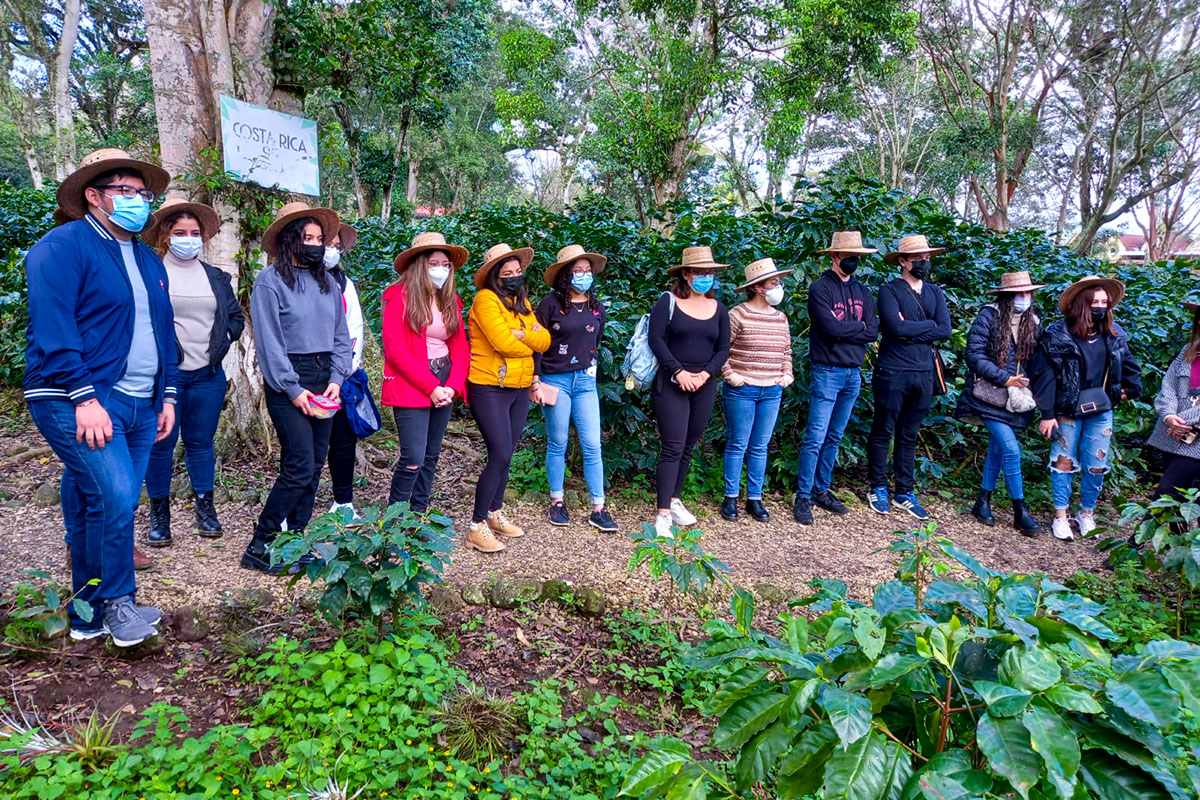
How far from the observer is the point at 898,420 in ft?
17.9

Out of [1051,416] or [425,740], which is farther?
[1051,416]

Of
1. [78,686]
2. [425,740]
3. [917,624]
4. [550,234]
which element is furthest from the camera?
[550,234]

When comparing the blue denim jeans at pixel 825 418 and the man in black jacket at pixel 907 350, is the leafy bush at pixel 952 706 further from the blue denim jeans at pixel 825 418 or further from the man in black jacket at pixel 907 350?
the man in black jacket at pixel 907 350

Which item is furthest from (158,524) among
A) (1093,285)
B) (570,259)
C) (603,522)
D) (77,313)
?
(1093,285)

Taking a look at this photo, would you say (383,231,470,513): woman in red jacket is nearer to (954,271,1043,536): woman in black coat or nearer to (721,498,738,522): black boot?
(721,498,738,522): black boot

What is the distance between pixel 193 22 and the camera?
459 centimetres

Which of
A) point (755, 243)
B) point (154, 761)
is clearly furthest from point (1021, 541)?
point (154, 761)

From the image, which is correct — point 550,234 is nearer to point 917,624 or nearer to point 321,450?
point 321,450

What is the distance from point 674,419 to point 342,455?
207cm

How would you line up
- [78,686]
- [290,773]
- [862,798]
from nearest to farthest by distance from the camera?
[862,798]
[290,773]
[78,686]

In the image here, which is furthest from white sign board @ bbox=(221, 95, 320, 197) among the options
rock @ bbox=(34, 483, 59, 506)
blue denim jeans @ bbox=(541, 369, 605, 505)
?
rock @ bbox=(34, 483, 59, 506)

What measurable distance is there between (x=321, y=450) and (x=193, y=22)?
3045 millimetres

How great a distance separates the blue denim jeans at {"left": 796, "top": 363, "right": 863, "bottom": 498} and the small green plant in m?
3.24

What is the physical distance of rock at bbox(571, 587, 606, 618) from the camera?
3682 millimetres
